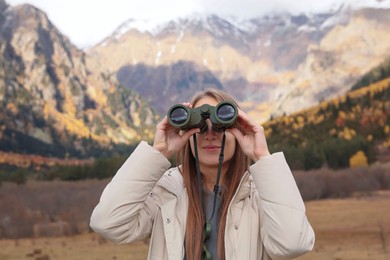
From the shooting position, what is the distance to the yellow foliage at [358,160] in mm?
62947

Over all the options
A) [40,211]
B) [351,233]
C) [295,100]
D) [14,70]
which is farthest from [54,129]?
[351,233]

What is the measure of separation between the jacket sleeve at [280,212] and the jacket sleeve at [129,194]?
0.46 meters

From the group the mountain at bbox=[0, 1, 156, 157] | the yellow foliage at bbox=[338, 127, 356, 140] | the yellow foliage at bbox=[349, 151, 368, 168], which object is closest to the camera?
the yellow foliage at bbox=[349, 151, 368, 168]

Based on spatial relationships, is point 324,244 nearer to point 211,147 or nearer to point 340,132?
point 211,147

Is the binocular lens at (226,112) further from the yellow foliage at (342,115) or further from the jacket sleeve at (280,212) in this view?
the yellow foliage at (342,115)

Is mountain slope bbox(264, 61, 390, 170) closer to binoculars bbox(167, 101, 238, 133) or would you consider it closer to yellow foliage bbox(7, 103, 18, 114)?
binoculars bbox(167, 101, 238, 133)

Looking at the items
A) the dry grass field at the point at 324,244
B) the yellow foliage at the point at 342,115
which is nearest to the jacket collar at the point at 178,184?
the dry grass field at the point at 324,244

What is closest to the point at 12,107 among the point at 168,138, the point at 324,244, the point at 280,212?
the point at 324,244

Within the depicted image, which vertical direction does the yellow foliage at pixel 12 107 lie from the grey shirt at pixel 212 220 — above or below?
above

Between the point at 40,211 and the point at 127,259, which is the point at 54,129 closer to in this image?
the point at 40,211

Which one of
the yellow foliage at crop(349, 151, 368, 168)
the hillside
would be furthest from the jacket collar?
the yellow foliage at crop(349, 151, 368, 168)

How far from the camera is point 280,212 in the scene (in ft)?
8.01

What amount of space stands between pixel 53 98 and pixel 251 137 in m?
157

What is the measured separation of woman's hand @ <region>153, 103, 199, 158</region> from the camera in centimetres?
274
